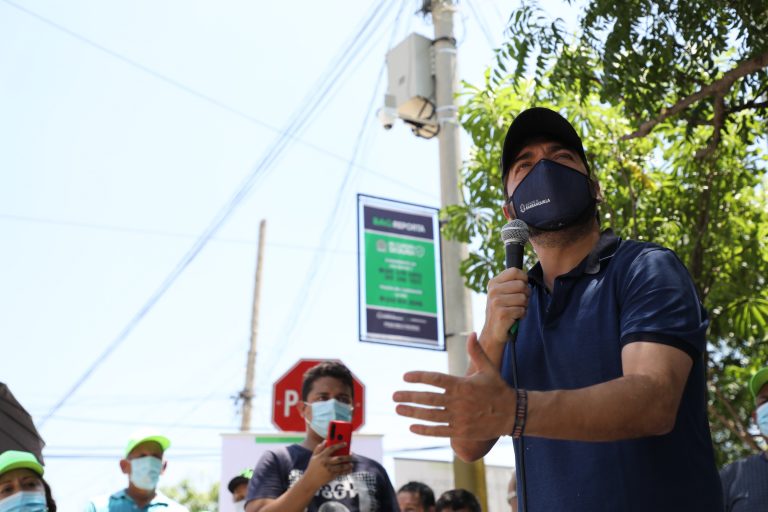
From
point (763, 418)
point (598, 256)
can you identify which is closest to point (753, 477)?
point (763, 418)

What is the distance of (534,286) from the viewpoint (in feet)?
8.73

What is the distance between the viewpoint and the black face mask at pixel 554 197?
250cm

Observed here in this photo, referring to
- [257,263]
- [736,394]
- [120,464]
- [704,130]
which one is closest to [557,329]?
[120,464]

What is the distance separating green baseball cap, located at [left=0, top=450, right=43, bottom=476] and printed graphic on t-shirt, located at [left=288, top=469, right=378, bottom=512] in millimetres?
1651

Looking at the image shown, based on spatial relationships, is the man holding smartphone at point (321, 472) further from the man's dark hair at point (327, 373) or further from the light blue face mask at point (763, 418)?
the light blue face mask at point (763, 418)

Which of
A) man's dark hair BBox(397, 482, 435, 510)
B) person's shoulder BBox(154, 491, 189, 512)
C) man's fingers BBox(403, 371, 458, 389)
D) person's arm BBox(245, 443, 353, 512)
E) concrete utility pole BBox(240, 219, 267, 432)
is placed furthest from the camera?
concrete utility pole BBox(240, 219, 267, 432)

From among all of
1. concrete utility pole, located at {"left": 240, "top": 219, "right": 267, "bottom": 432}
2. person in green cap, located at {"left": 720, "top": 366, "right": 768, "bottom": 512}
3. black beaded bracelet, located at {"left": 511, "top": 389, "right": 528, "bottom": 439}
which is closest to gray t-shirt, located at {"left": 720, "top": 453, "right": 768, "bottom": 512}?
person in green cap, located at {"left": 720, "top": 366, "right": 768, "bottom": 512}

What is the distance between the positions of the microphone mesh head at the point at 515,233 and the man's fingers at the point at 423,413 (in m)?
0.74

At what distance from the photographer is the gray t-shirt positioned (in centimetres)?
524

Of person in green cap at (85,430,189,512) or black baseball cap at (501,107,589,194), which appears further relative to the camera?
person in green cap at (85,430,189,512)

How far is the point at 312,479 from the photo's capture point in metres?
4.48

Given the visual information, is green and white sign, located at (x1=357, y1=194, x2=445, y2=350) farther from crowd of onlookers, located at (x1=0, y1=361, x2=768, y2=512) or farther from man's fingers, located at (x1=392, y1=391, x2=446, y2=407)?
man's fingers, located at (x1=392, y1=391, x2=446, y2=407)

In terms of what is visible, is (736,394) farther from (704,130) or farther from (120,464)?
(120,464)

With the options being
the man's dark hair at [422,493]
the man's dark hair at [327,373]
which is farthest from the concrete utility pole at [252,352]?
the man's dark hair at [327,373]
